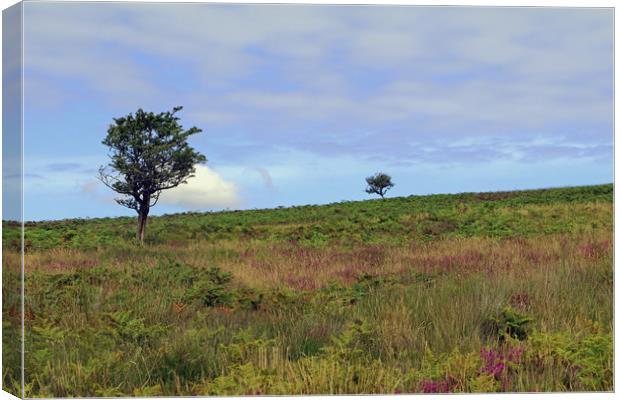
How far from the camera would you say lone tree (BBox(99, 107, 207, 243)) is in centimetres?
2014

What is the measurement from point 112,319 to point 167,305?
1223 millimetres

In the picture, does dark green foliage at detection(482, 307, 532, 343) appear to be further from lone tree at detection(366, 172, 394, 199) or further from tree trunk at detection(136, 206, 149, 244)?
lone tree at detection(366, 172, 394, 199)

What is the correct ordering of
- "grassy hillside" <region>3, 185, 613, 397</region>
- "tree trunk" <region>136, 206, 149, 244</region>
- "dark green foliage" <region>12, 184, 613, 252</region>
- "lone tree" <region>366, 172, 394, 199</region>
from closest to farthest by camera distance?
"grassy hillside" <region>3, 185, 613, 397</region> < "dark green foliage" <region>12, 184, 613, 252</region> < "tree trunk" <region>136, 206, 149, 244</region> < "lone tree" <region>366, 172, 394, 199</region>

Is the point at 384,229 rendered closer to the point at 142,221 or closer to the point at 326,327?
the point at 142,221

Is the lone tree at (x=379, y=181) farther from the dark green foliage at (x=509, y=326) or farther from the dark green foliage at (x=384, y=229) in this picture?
the dark green foliage at (x=509, y=326)

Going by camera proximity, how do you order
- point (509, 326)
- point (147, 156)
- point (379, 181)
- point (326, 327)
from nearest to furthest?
point (509, 326)
point (326, 327)
point (147, 156)
point (379, 181)

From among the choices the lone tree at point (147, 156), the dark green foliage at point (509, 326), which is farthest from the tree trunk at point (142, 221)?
the dark green foliage at point (509, 326)

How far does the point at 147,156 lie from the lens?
67.9ft

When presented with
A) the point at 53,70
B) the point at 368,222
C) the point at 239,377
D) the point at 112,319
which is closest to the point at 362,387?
the point at 239,377

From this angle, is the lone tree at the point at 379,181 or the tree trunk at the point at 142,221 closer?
the tree trunk at the point at 142,221

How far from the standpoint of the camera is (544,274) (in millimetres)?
7949

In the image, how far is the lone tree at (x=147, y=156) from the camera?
20141 millimetres

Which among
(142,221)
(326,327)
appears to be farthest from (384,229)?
(326,327)

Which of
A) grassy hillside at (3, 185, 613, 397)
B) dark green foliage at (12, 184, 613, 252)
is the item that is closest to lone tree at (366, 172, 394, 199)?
dark green foliage at (12, 184, 613, 252)
